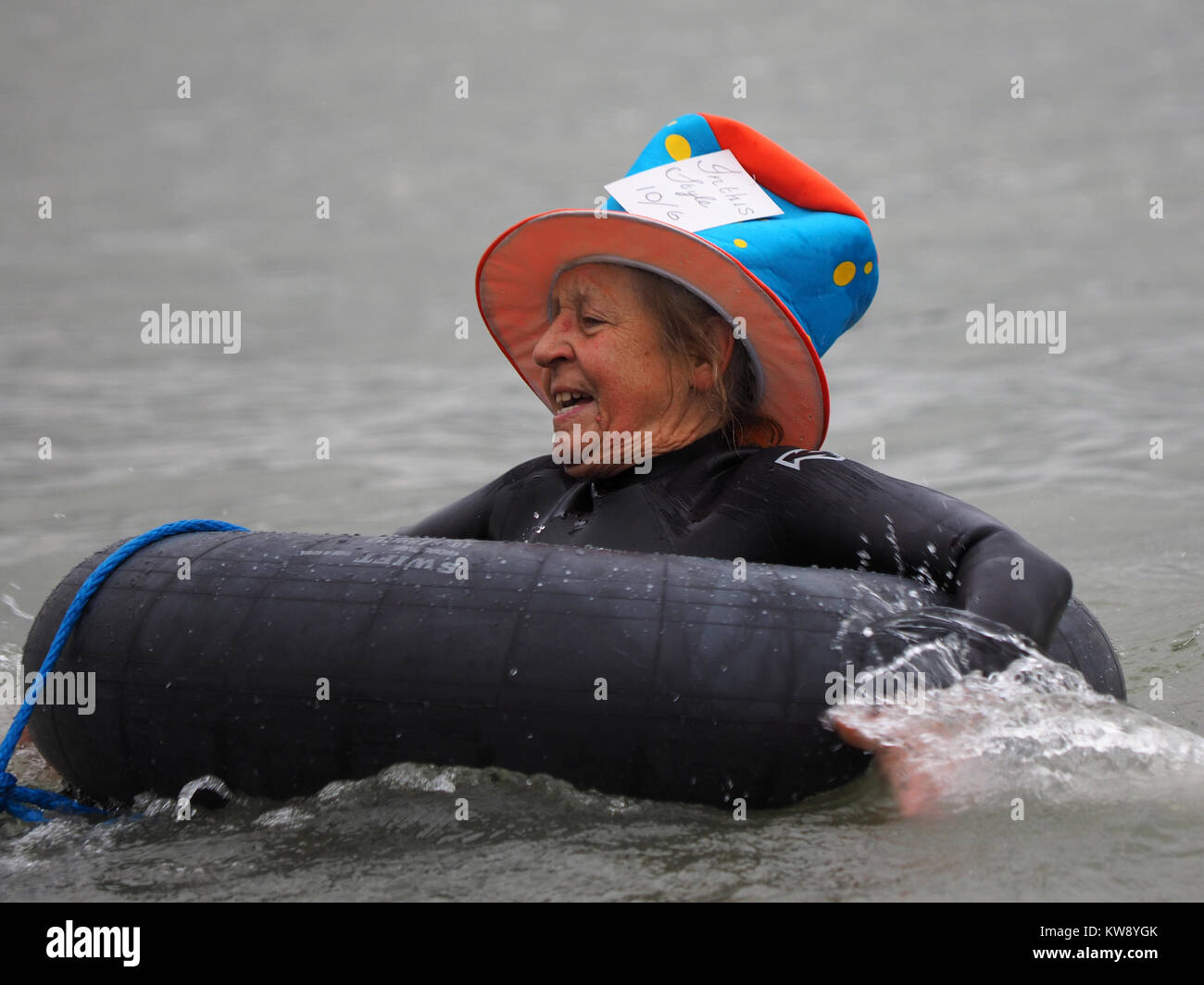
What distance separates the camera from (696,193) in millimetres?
2580

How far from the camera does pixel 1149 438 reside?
556 cm

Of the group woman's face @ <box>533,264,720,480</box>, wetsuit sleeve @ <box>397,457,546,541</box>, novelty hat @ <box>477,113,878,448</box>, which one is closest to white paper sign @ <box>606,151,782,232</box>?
novelty hat @ <box>477,113,878,448</box>

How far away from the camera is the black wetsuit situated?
2.15 m

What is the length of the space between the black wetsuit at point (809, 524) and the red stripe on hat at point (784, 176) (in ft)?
1.57

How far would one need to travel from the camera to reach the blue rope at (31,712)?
2.12m

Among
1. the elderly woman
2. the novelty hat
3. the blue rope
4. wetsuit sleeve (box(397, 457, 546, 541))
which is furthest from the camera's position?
wetsuit sleeve (box(397, 457, 546, 541))

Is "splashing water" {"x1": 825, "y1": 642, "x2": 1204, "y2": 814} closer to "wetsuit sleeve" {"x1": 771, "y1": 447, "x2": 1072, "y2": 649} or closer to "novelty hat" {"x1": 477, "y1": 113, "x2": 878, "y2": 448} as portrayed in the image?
"wetsuit sleeve" {"x1": 771, "y1": 447, "x2": 1072, "y2": 649}

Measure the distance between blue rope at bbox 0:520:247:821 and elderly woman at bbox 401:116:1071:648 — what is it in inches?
29.0

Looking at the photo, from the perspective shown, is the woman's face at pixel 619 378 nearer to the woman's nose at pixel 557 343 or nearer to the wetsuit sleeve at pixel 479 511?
the woman's nose at pixel 557 343

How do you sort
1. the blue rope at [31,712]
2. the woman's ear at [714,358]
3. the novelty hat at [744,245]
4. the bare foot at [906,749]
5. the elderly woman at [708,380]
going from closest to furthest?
the bare foot at [906,749], the blue rope at [31,712], the elderly woman at [708,380], the novelty hat at [744,245], the woman's ear at [714,358]

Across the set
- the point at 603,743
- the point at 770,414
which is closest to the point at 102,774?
the point at 603,743

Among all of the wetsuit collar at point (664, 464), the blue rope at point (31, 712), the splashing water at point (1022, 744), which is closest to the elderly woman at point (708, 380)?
the wetsuit collar at point (664, 464)

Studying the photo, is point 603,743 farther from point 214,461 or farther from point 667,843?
point 214,461

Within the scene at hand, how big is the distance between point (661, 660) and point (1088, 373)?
17.7 feet
